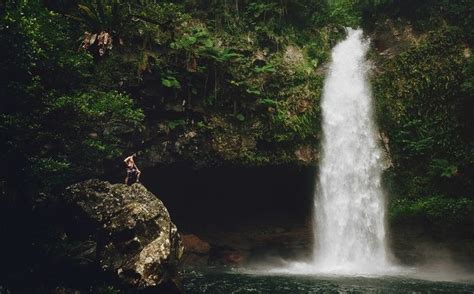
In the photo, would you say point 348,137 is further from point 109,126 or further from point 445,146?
point 109,126

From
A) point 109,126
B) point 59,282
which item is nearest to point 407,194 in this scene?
point 109,126

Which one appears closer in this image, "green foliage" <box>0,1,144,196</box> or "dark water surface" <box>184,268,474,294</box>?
Result: "green foliage" <box>0,1,144,196</box>

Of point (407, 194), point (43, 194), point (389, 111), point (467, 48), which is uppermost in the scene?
point (467, 48)

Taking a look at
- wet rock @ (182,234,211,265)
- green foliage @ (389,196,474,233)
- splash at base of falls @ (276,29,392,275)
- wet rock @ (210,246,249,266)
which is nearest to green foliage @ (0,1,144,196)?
wet rock @ (182,234,211,265)

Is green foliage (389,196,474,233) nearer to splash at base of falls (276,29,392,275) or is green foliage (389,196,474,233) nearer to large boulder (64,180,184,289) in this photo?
splash at base of falls (276,29,392,275)

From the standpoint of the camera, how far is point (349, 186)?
19719mm

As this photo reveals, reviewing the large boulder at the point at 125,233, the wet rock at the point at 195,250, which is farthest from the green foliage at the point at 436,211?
the large boulder at the point at 125,233

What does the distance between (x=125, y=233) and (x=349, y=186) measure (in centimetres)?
1103

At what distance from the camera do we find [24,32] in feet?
40.3

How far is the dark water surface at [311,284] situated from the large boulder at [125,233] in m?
1.84

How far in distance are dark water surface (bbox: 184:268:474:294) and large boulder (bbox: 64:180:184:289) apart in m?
1.84

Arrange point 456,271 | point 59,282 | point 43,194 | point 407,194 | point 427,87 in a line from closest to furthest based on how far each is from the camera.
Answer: point 59,282, point 43,194, point 456,271, point 407,194, point 427,87

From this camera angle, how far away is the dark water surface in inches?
507

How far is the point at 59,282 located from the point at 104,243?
Answer: 1514 millimetres
